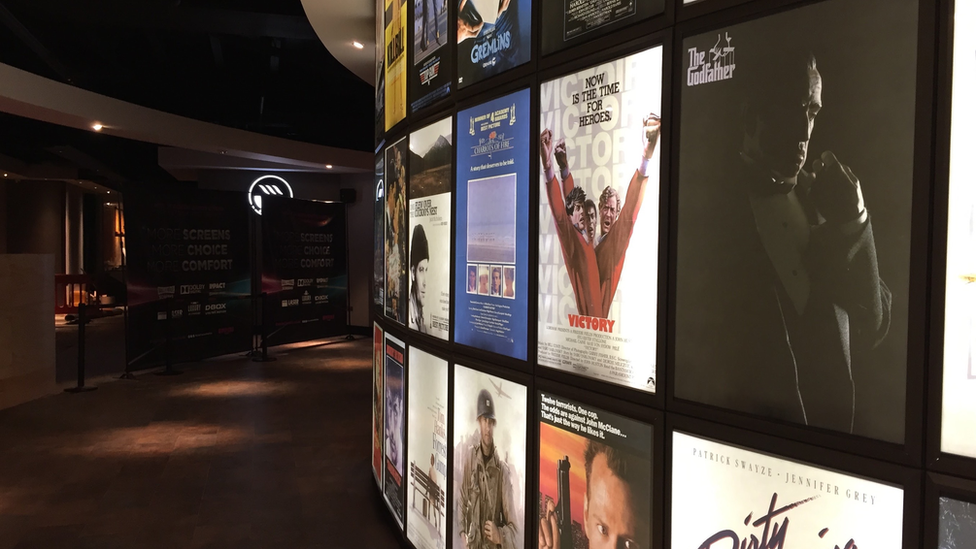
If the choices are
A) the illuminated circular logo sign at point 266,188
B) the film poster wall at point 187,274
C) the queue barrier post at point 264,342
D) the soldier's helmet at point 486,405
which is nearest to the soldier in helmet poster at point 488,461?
the soldier's helmet at point 486,405

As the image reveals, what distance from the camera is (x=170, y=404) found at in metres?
6.89

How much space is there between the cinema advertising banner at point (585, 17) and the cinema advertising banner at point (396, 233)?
1.31 m

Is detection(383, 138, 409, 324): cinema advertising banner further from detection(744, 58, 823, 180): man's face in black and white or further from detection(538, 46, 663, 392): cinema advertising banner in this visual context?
detection(744, 58, 823, 180): man's face in black and white

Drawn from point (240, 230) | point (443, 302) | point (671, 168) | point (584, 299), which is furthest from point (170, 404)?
point (671, 168)

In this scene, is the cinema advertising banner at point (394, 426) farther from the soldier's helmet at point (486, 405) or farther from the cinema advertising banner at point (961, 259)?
the cinema advertising banner at point (961, 259)

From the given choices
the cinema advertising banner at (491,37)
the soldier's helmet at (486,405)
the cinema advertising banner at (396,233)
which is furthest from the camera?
the cinema advertising banner at (396,233)

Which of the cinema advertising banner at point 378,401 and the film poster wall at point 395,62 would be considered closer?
the film poster wall at point 395,62

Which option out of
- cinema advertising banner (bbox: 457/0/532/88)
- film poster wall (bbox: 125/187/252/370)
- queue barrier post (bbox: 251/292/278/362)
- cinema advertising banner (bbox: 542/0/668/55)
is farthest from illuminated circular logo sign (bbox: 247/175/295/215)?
cinema advertising banner (bbox: 542/0/668/55)

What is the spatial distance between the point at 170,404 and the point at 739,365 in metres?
6.78

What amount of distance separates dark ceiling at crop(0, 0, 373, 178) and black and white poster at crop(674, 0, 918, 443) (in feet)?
17.5

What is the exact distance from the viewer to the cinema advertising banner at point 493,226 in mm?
2332

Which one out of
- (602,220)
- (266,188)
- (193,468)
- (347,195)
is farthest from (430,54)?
(266,188)

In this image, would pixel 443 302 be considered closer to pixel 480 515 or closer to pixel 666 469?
pixel 480 515

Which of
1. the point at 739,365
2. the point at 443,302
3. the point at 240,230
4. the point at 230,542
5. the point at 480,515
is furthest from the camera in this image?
the point at 240,230
